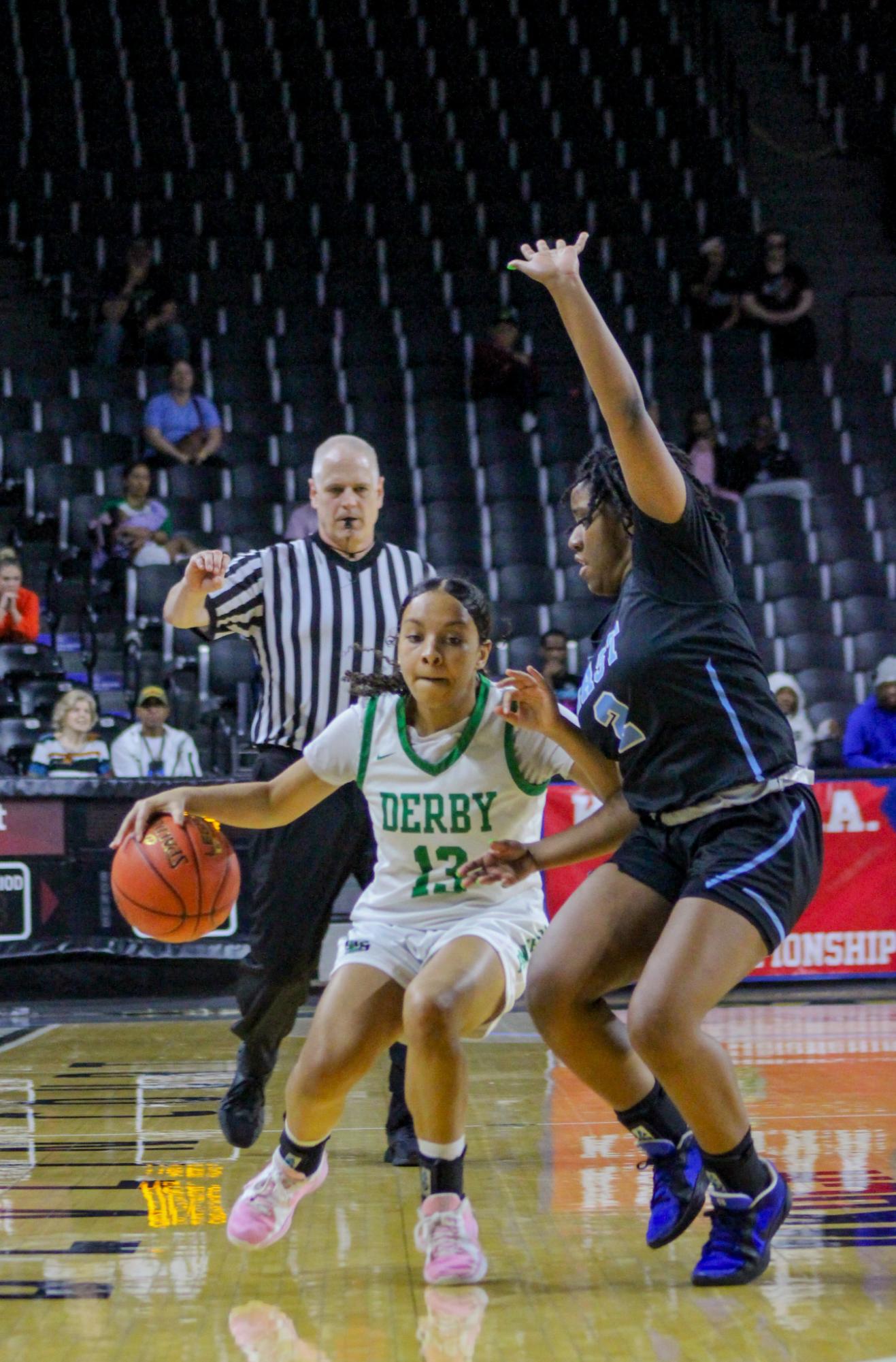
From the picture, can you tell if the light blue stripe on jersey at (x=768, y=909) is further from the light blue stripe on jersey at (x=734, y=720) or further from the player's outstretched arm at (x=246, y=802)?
the player's outstretched arm at (x=246, y=802)

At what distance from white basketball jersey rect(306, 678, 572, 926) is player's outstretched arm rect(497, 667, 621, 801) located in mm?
81

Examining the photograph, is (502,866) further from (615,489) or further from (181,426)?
(181,426)

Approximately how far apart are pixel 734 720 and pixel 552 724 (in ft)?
1.15

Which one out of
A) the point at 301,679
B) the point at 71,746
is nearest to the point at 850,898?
the point at 71,746

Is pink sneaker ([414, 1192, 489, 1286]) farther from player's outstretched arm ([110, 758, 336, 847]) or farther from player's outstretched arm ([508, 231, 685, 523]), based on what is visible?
player's outstretched arm ([508, 231, 685, 523])

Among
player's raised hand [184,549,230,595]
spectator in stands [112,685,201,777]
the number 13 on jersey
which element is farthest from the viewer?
spectator in stands [112,685,201,777]

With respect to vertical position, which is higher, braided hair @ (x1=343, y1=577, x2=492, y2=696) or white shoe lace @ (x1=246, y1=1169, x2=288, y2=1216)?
braided hair @ (x1=343, y1=577, x2=492, y2=696)

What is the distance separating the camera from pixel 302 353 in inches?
520

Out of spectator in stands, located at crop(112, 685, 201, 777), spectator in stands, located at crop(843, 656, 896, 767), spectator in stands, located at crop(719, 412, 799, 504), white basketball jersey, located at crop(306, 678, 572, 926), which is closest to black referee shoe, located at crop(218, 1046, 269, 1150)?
white basketball jersey, located at crop(306, 678, 572, 926)

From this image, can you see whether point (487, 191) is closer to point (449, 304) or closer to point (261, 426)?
point (449, 304)

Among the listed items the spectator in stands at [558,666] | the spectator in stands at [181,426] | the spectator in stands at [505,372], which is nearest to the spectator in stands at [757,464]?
the spectator in stands at [505,372]

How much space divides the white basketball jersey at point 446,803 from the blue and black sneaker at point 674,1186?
551mm

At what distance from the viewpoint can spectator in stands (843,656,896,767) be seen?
941cm

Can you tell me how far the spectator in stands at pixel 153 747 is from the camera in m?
8.68
